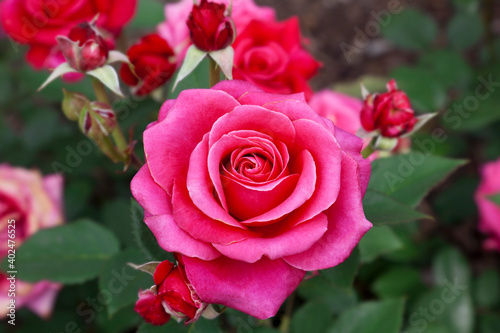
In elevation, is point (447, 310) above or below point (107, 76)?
below

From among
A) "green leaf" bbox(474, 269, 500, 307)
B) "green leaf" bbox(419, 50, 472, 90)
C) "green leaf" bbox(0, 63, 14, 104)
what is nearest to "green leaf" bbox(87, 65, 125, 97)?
"green leaf" bbox(0, 63, 14, 104)

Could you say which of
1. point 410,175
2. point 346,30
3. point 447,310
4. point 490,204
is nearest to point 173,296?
point 410,175

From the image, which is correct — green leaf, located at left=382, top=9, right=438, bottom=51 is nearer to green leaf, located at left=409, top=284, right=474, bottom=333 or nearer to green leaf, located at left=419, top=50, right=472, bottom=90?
green leaf, located at left=419, top=50, right=472, bottom=90

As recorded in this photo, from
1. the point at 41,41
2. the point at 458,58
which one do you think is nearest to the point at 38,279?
the point at 41,41

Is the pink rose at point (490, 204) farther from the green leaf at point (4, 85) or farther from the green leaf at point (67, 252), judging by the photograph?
the green leaf at point (4, 85)

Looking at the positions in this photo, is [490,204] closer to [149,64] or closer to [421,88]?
[421,88]
